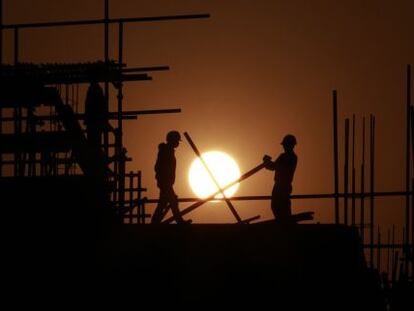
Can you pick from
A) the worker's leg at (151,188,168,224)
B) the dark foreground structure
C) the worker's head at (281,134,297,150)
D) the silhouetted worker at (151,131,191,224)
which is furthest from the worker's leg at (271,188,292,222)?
the dark foreground structure

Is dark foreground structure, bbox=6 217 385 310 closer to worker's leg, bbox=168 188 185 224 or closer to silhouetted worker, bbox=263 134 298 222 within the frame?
silhouetted worker, bbox=263 134 298 222

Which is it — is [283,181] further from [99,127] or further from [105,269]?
[105,269]

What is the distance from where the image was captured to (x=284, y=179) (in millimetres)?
12789

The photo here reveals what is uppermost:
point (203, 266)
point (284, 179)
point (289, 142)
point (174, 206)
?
point (289, 142)

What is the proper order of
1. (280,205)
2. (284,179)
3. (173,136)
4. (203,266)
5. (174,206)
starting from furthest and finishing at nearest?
1. (174,206)
2. (173,136)
3. (284,179)
4. (280,205)
5. (203,266)

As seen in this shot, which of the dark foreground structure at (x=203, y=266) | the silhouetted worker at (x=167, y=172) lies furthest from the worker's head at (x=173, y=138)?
the dark foreground structure at (x=203, y=266)

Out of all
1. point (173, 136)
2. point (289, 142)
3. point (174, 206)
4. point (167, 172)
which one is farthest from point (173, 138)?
point (289, 142)

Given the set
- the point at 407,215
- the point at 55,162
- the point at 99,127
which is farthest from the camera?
the point at 407,215

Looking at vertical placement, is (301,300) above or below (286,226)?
below

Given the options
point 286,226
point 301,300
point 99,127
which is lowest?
point 301,300

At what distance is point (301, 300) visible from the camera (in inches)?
371

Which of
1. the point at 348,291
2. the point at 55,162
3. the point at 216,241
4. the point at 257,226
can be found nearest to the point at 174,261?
the point at 216,241

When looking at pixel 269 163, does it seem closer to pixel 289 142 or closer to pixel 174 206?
pixel 289 142

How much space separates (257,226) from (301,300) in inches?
59.0
